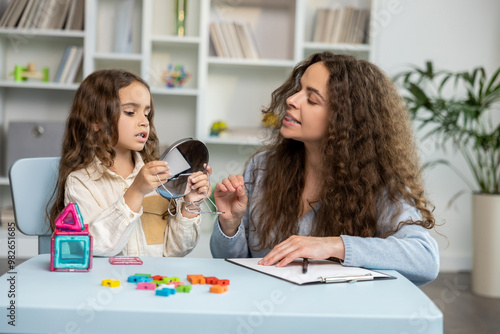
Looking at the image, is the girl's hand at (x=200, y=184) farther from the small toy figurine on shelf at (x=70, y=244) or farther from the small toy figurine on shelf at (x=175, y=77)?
the small toy figurine on shelf at (x=175, y=77)

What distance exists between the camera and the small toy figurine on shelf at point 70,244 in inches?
41.8

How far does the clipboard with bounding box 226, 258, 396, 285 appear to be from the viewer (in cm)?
104

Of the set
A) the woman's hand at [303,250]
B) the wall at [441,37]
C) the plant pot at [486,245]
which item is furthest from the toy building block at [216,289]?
the wall at [441,37]

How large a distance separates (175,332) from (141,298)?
10 cm

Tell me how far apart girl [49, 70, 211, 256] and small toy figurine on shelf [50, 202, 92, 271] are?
13.7 inches

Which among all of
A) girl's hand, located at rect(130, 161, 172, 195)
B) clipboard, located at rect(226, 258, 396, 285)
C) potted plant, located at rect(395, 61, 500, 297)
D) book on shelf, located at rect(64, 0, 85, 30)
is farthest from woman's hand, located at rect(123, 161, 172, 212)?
book on shelf, located at rect(64, 0, 85, 30)

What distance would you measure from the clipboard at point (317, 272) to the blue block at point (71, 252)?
0.31 meters

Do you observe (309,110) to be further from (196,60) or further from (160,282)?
(196,60)

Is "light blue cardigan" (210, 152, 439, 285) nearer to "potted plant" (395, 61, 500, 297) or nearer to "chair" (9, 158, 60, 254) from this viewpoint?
"chair" (9, 158, 60, 254)

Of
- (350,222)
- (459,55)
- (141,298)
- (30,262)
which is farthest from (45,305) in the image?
(459,55)

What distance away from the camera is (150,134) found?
1.75m

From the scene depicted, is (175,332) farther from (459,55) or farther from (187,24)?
(459,55)

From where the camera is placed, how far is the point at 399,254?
1.22 meters

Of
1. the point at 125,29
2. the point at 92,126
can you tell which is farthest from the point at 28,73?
the point at 92,126
